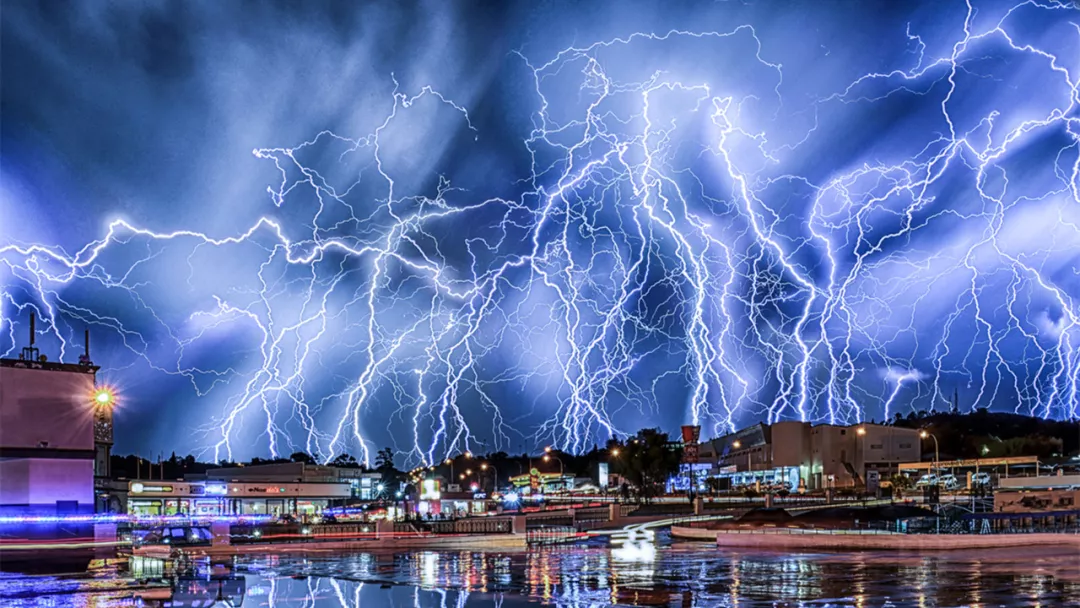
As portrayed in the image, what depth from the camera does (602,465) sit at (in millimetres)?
106812

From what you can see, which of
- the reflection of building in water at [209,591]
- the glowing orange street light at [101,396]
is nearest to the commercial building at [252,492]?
the glowing orange street light at [101,396]

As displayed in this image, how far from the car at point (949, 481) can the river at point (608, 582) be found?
202 feet

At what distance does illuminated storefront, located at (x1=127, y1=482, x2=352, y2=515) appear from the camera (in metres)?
65.8

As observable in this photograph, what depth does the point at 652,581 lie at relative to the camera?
21250mm

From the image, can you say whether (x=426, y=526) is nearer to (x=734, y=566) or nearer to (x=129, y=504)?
(x=734, y=566)

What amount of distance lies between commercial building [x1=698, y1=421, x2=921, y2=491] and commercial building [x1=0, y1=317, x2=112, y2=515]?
59150 millimetres

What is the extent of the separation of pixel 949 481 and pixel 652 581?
74.6m

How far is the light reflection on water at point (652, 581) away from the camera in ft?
57.6

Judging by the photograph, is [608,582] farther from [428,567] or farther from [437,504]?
[437,504]

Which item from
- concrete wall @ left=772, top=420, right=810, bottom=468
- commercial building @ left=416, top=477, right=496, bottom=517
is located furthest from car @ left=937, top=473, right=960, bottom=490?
commercial building @ left=416, top=477, right=496, bottom=517

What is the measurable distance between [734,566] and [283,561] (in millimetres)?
12467

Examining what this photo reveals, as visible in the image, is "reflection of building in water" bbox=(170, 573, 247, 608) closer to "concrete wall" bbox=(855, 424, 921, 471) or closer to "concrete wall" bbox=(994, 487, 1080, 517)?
"concrete wall" bbox=(994, 487, 1080, 517)

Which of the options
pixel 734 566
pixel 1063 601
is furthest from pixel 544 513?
pixel 1063 601

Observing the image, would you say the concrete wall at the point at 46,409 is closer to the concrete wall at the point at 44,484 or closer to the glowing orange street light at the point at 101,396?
the glowing orange street light at the point at 101,396
